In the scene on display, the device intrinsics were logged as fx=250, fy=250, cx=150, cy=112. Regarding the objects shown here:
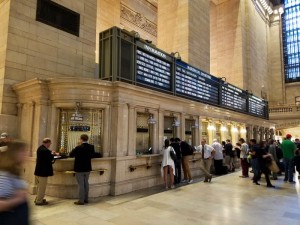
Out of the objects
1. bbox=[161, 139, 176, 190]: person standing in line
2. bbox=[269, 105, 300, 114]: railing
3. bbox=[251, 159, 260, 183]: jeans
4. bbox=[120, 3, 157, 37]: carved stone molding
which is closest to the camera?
bbox=[161, 139, 176, 190]: person standing in line

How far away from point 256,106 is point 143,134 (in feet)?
36.1

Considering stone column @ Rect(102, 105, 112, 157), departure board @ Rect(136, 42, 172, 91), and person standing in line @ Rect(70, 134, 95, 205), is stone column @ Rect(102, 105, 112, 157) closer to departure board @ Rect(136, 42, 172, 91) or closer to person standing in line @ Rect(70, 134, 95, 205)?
person standing in line @ Rect(70, 134, 95, 205)

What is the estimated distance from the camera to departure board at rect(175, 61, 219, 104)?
9.22 meters

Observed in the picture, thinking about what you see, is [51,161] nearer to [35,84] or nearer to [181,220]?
[35,84]

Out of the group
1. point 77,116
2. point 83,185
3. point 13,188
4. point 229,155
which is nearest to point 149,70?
point 77,116

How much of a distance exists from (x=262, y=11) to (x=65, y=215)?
2670cm

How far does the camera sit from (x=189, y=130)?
9680mm

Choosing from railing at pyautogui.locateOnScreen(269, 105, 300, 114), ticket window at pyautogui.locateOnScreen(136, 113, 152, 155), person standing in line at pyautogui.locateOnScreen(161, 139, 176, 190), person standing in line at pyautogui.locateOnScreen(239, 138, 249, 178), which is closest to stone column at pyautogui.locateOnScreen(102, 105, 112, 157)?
ticket window at pyautogui.locateOnScreen(136, 113, 152, 155)

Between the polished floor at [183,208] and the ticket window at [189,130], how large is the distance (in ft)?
9.53

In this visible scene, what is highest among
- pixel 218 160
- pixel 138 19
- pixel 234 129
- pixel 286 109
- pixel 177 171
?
pixel 138 19

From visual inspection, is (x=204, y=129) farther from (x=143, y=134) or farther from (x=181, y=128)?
(x=143, y=134)

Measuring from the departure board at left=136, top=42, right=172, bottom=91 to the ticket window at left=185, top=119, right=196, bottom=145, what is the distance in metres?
1.73

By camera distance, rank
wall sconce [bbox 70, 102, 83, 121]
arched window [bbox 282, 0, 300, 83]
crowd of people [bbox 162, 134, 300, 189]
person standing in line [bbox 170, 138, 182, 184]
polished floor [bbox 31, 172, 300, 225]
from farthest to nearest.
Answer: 1. arched window [bbox 282, 0, 300, 83]
2. person standing in line [bbox 170, 138, 182, 184]
3. crowd of people [bbox 162, 134, 300, 189]
4. wall sconce [bbox 70, 102, 83, 121]
5. polished floor [bbox 31, 172, 300, 225]

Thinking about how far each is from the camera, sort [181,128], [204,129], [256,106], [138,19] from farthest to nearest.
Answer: [138,19]
[256,106]
[204,129]
[181,128]
